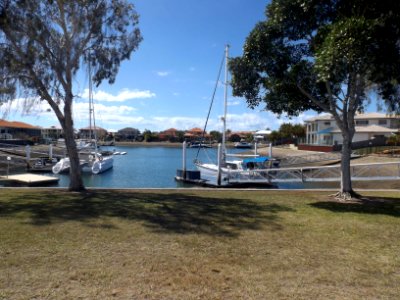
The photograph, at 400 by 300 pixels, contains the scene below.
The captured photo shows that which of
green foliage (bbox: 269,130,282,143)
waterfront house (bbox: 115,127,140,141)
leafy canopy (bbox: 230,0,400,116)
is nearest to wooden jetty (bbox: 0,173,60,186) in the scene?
leafy canopy (bbox: 230,0,400,116)

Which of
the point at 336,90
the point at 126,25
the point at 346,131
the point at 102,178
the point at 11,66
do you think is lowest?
the point at 102,178

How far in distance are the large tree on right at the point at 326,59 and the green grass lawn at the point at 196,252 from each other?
436 cm

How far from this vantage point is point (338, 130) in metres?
71.4

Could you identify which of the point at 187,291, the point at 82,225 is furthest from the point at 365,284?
the point at 82,225

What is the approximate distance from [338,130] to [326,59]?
216 feet

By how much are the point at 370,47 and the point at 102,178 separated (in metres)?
37.6

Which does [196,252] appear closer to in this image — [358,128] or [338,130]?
[338,130]

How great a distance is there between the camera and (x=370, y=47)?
10.5 m

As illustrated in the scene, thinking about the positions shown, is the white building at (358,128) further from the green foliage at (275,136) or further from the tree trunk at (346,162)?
the tree trunk at (346,162)

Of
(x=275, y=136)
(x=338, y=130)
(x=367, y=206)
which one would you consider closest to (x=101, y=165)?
(x=367, y=206)

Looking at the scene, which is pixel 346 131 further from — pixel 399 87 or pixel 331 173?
pixel 331 173

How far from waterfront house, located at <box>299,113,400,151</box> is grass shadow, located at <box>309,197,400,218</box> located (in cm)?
5111

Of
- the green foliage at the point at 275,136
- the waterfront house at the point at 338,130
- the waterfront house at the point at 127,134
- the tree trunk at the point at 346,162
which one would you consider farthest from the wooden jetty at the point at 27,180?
the waterfront house at the point at 127,134

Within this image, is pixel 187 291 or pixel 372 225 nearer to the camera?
pixel 187 291
